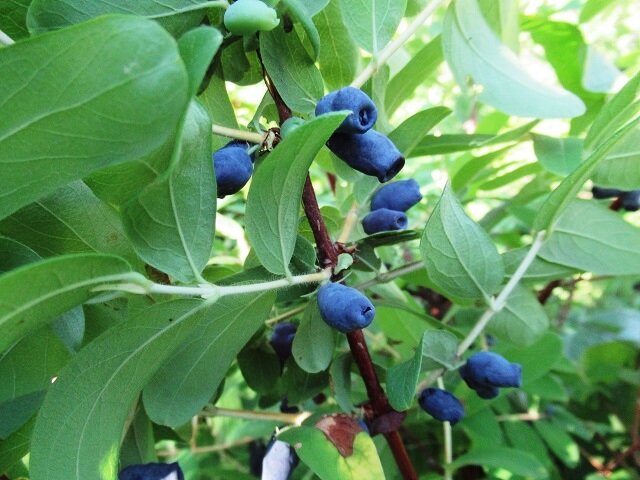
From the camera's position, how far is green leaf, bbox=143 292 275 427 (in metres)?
0.62

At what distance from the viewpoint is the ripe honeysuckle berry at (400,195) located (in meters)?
0.76

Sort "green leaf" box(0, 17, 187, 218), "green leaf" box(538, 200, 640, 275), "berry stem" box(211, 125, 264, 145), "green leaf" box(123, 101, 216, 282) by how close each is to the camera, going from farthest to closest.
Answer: "green leaf" box(538, 200, 640, 275), "berry stem" box(211, 125, 264, 145), "green leaf" box(123, 101, 216, 282), "green leaf" box(0, 17, 187, 218)

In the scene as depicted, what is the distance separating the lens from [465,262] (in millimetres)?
726

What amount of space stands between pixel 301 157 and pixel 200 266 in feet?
0.45

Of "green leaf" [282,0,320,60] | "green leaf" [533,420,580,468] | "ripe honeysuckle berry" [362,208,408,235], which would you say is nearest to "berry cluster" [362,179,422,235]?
"ripe honeysuckle berry" [362,208,408,235]

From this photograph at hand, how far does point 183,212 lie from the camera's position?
0.54 metres

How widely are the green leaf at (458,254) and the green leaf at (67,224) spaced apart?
1.04ft

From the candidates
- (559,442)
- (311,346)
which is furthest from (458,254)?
(559,442)

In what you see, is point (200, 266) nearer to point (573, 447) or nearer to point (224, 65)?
point (224, 65)

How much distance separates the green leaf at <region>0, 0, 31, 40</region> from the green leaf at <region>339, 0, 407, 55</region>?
1.01ft

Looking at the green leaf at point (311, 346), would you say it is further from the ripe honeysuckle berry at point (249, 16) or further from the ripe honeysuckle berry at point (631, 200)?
the ripe honeysuckle berry at point (631, 200)

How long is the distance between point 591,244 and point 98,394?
0.60 meters

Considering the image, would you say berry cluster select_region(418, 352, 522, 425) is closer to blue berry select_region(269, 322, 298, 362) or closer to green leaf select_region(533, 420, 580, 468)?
blue berry select_region(269, 322, 298, 362)

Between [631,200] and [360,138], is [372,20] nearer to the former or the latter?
[360,138]
